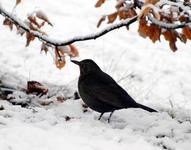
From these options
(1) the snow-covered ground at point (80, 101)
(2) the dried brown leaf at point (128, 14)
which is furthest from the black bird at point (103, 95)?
(2) the dried brown leaf at point (128, 14)

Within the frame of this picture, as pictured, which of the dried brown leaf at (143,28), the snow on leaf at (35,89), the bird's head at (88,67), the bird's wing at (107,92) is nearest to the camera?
the dried brown leaf at (143,28)

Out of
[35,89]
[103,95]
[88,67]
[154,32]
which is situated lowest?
[35,89]

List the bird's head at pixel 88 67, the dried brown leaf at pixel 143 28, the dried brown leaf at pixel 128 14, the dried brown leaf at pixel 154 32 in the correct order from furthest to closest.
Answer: the bird's head at pixel 88 67, the dried brown leaf at pixel 128 14, the dried brown leaf at pixel 154 32, the dried brown leaf at pixel 143 28

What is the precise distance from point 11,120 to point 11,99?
88 centimetres

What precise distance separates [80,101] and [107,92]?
540 mm

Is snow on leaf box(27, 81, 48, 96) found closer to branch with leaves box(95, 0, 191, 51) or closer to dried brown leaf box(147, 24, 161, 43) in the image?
branch with leaves box(95, 0, 191, 51)

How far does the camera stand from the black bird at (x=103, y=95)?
15.0 feet

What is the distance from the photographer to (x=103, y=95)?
15.1 feet

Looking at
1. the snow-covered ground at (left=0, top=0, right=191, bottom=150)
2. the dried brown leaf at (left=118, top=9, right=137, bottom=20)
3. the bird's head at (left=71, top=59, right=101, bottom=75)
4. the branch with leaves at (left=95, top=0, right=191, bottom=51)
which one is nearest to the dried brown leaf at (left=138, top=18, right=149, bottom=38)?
the branch with leaves at (left=95, top=0, right=191, bottom=51)

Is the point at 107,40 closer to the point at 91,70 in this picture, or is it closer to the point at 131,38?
the point at 131,38

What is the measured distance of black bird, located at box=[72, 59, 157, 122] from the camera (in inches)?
179

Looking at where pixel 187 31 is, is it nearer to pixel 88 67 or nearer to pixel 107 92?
pixel 107 92

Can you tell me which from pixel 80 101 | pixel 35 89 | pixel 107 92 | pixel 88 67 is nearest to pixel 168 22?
pixel 107 92

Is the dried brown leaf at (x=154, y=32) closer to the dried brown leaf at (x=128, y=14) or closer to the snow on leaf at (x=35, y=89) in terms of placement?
the dried brown leaf at (x=128, y=14)
